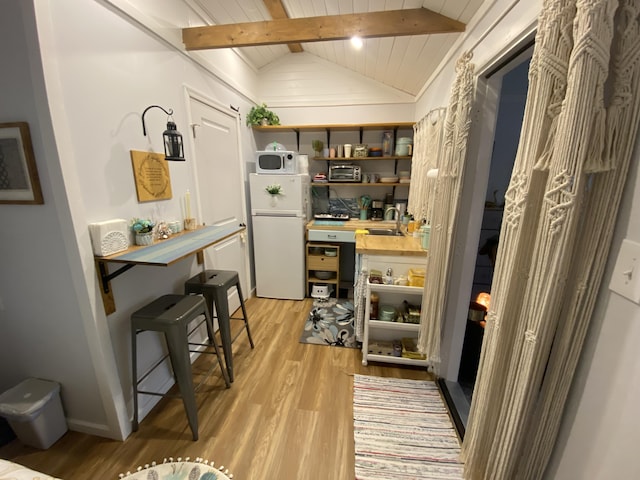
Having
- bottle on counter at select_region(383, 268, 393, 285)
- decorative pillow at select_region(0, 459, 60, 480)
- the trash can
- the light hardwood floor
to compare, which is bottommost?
the light hardwood floor

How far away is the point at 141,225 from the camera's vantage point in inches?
58.9

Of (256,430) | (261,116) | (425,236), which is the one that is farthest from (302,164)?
(256,430)

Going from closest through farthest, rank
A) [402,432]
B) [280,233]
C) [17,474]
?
[17,474]
[402,432]
[280,233]

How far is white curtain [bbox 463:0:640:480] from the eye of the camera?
644mm

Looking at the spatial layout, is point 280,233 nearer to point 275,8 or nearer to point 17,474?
point 275,8

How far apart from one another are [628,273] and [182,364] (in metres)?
1.77

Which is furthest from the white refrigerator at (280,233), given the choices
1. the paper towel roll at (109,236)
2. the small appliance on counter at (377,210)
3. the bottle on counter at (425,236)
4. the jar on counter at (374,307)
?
the paper towel roll at (109,236)

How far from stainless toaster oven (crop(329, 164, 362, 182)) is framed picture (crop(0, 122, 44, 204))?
102 inches

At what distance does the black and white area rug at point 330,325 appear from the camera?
2.40 meters

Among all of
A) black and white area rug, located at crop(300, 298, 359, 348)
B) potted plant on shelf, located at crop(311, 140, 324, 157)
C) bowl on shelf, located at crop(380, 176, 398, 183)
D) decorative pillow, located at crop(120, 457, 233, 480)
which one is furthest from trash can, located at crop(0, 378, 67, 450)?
bowl on shelf, located at crop(380, 176, 398, 183)

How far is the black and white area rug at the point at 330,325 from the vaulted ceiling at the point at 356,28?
7.53 feet

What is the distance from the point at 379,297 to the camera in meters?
2.13

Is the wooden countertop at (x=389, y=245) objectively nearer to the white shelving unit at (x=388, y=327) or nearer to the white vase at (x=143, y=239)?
the white shelving unit at (x=388, y=327)

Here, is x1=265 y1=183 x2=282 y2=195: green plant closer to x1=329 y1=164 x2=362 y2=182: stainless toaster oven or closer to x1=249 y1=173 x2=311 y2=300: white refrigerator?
x1=249 y1=173 x2=311 y2=300: white refrigerator
